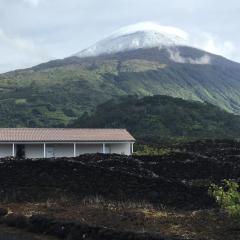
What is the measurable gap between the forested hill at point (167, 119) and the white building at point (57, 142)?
126ft

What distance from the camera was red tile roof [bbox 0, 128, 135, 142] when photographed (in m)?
55.1

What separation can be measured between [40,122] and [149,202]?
379ft

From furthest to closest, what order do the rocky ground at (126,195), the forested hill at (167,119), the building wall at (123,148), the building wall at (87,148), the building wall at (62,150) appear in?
the forested hill at (167,119) → the building wall at (123,148) → the building wall at (87,148) → the building wall at (62,150) → the rocky ground at (126,195)


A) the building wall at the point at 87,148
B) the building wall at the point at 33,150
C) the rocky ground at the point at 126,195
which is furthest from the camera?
the building wall at the point at 87,148

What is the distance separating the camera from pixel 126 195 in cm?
2791

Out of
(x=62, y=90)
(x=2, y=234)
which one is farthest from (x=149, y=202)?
(x=62, y=90)

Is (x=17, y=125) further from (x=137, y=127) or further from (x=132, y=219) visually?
(x=132, y=219)

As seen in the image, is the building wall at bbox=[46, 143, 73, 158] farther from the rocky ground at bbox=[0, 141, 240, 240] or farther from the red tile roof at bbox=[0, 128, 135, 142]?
the rocky ground at bbox=[0, 141, 240, 240]

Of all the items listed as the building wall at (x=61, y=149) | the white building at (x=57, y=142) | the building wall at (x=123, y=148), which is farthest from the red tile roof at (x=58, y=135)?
the building wall at (x=123, y=148)

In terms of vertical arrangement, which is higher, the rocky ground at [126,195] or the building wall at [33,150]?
the rocky ground at [126,195]

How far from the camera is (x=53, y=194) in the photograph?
28000 millimetres

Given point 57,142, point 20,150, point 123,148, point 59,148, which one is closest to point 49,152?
point 59,148

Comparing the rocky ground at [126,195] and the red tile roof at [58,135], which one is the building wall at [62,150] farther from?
the rocky ground at [126,195]

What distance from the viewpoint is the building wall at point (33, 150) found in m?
55.8
